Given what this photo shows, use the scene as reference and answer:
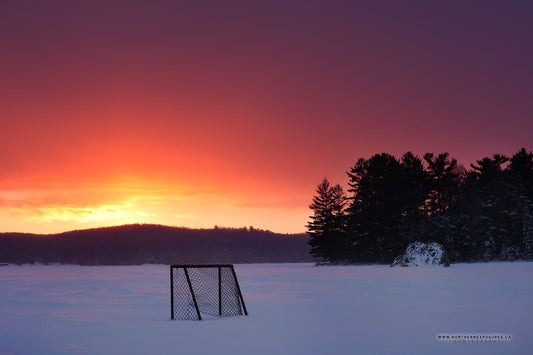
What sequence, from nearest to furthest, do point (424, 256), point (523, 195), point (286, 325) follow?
point (286, 325) < point (424, 256) < point (523, 195)

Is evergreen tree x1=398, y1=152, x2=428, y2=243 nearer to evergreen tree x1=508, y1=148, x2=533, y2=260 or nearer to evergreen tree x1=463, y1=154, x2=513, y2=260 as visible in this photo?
evergreen tree x1=463, y1=154, x2=513, y2=260

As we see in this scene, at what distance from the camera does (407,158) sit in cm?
8144

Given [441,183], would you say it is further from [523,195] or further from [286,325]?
[286,325]

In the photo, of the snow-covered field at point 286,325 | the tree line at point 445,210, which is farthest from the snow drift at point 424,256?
the snow-covered field at point 286,325

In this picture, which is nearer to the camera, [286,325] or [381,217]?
[286,325]

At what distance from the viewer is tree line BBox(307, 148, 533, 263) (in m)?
76.2

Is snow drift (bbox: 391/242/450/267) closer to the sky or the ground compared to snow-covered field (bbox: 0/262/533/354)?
closer to the sky

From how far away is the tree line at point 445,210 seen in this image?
3000 inches

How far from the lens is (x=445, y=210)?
→ 80750 millimetres

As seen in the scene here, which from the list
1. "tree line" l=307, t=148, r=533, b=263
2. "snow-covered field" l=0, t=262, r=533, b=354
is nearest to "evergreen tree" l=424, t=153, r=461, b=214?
"tree line" l=307, t=148, r=533, b=263

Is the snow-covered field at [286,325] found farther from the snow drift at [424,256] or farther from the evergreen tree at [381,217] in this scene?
the evergreen tree at [381,217]

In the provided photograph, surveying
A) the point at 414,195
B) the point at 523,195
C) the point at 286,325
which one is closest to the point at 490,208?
the point at 523,195

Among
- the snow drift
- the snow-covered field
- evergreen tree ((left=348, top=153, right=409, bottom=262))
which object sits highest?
evergreen tree ((left=348, top=153, right=409, bottom=262))

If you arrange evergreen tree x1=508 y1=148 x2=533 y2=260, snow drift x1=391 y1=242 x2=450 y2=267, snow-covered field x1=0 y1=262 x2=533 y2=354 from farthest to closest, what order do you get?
evergreen tree x1=508 y1=148 x2=533 y2=260 < snow drift x1=391 y1=242 x2=450 y2=267 < snow-covered field x1=0 y1=262 x2=533 y2=354
